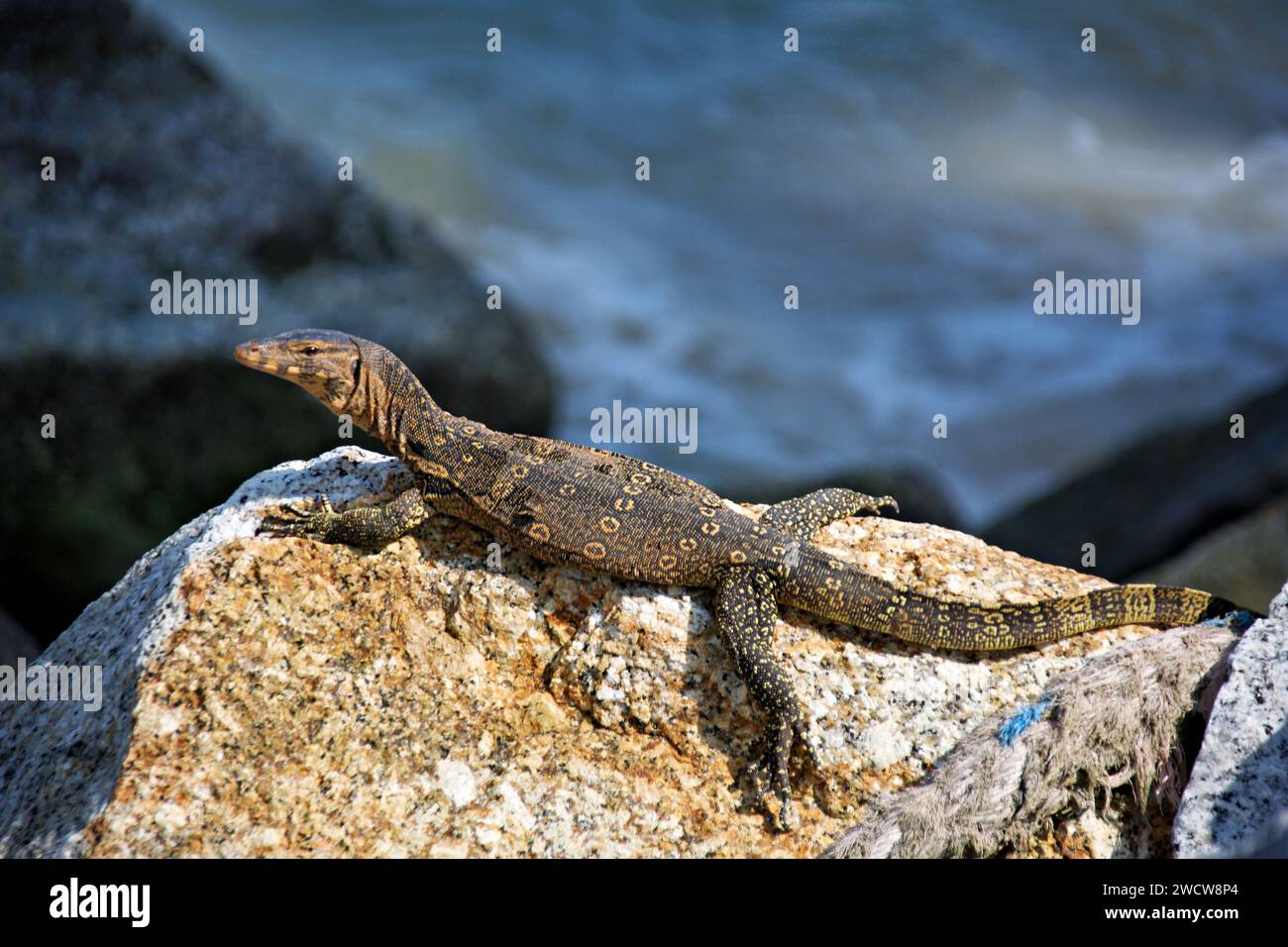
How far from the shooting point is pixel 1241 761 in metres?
6.40

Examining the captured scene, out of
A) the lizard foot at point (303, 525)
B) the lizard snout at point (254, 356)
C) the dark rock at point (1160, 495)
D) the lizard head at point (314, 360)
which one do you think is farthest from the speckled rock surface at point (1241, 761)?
the dark rock at point (1160, 495)

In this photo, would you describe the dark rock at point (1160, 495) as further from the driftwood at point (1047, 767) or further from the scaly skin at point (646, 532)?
the driftwood at point (1047, 767)

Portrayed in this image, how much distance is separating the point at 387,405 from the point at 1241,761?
6010mm

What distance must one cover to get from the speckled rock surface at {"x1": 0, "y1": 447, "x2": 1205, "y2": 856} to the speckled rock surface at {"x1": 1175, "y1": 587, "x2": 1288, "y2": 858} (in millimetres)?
548

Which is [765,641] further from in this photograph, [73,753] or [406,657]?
[73,753]

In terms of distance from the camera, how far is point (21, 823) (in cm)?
663

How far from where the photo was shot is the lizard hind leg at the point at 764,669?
22.8 ft

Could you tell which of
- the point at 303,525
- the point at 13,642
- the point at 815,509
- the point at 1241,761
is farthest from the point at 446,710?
the point at 13,642

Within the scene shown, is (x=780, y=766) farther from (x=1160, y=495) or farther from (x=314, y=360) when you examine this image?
(x=1160, y=495)

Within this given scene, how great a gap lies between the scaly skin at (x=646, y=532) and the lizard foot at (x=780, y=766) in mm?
12

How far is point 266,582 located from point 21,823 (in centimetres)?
195

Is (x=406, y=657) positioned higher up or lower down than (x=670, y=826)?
higher up
